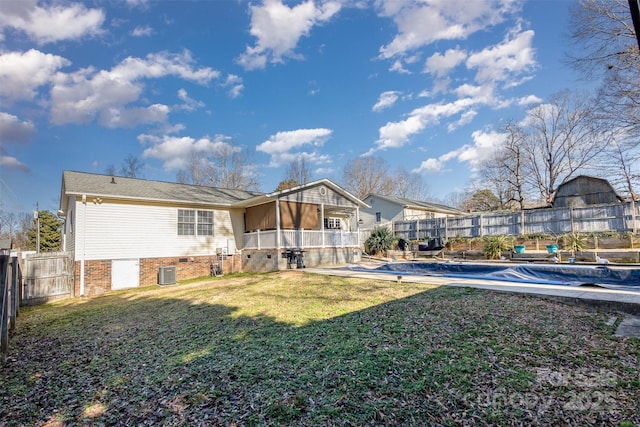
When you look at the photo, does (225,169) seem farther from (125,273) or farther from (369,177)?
(125,273)

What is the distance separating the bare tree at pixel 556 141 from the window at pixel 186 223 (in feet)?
109

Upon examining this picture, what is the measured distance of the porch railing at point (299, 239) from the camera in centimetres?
1382

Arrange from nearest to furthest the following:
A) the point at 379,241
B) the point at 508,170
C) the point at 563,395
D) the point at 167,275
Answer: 1. the point at 563,395
2. the point at 167,275
3. the point at 379,241
4. the point at 508,170

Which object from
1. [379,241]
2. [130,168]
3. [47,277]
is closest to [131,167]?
[130,168]

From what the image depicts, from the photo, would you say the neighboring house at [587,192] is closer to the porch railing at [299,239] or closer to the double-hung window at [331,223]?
the double-hung window at [331,223]

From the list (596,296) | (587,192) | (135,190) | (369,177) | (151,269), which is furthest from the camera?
(369,177)

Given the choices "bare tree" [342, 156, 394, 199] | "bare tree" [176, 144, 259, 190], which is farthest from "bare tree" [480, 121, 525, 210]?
"bare tree" [176, 144, 259, 190]

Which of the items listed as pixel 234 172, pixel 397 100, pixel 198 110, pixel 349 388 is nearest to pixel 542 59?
pixel 397 100

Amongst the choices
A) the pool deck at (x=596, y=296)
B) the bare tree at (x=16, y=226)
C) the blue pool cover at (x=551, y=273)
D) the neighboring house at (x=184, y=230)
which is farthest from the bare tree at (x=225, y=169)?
the pool deck at (x=596, y=296)

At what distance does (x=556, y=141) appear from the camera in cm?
2989

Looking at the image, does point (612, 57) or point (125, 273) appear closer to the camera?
point (125, 273)

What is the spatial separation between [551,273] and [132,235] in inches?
585

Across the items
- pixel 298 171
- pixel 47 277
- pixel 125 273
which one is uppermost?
pixel 298 171

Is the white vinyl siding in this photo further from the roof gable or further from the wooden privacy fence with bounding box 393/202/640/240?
the wooden privacy fence with bounding box 393/202/640/240
